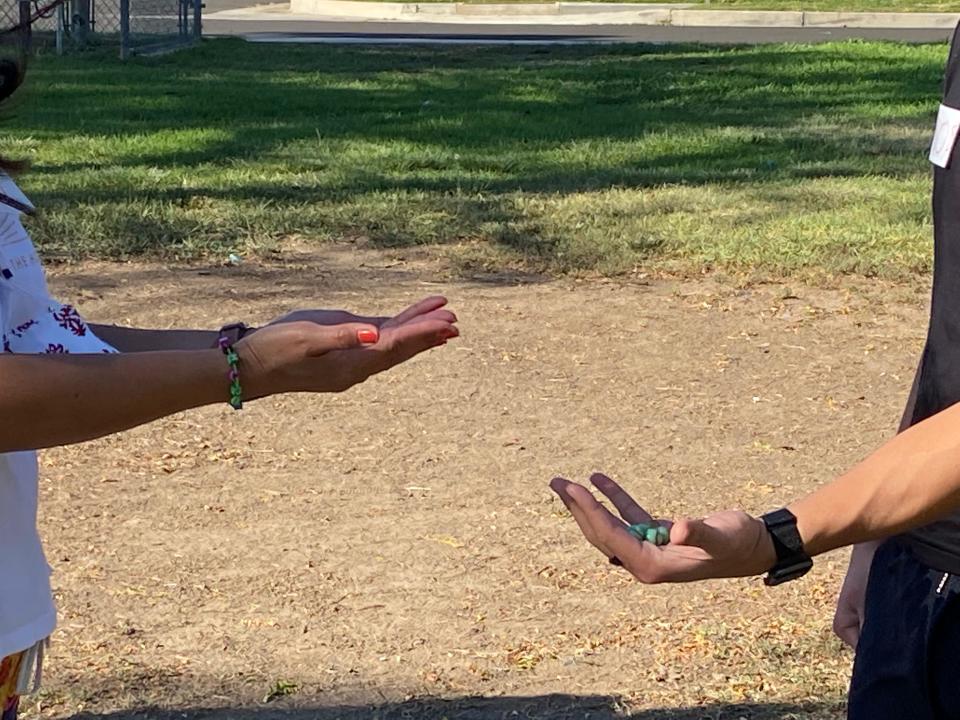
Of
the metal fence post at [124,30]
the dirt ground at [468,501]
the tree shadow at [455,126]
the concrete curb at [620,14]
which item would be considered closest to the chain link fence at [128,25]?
the metal fence post at [124,30]

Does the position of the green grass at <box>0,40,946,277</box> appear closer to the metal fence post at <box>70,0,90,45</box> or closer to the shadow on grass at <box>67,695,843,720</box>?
the metal fence post at <box>70,0,90,45</box>

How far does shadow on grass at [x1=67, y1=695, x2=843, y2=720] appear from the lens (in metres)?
3.20

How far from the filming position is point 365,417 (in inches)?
193

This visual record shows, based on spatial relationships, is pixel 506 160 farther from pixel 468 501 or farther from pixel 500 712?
pixel 500 712

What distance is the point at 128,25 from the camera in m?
13.9

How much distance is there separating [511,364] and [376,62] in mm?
9327

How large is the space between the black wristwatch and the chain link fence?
1271cm

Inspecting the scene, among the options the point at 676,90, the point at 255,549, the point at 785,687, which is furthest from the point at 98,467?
the point at 676,90

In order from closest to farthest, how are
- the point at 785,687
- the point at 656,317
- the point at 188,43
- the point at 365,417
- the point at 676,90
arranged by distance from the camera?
the point at 785,687 → the point at 365,417 → the point at 656,317 → the point at 676,90 → the point at 188,43

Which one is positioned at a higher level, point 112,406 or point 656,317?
point 112,406

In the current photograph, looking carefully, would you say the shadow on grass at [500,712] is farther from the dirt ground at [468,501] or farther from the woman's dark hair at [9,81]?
the woman's dark hair at [9,81]

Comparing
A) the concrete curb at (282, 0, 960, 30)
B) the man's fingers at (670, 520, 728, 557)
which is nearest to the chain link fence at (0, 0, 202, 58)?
the concrete curb at (282, 0, 960, 30)

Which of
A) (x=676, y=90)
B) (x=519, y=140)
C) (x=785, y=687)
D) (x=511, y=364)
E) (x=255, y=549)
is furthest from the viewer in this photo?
(x=676, y=90)

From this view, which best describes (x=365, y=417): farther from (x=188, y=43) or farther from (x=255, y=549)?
(x=188, y=43)
